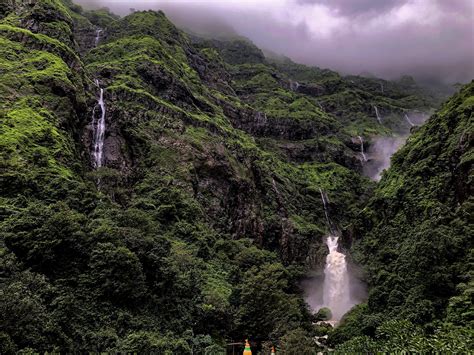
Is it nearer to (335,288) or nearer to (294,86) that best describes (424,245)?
(335,288)

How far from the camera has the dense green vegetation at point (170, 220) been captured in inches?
1224

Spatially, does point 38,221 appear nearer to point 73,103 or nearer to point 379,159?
point 73,103

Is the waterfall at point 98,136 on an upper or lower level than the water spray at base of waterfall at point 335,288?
upper

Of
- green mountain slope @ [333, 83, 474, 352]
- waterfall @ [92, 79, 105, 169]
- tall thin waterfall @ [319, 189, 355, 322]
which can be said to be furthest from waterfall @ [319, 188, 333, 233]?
waterfall @ [92, 79, 105, 169]

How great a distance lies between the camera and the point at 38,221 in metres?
32.1

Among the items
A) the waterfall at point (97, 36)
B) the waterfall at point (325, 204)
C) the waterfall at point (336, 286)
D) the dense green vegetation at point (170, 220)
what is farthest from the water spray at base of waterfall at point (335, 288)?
the waterfall at point (97, 36)

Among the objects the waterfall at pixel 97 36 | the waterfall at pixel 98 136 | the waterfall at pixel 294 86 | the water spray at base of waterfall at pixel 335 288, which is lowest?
the water spray at base of waterfall at pixel 335 288

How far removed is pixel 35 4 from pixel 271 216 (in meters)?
56.2

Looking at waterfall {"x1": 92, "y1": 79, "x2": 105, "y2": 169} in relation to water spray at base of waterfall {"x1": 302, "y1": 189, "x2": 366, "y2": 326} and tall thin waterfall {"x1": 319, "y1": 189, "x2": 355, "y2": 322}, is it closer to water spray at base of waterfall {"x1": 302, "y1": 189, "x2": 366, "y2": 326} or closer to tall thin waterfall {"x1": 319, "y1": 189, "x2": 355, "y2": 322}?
water spray at base of waterfall {"x1": 302, "y1": 189, "x2": 366, "y2": 326}

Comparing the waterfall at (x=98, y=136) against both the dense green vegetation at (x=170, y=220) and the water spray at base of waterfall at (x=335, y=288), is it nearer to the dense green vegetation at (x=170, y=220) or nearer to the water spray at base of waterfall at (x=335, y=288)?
the dense green vegetation at (x=170, y=220)

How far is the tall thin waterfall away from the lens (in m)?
73.9

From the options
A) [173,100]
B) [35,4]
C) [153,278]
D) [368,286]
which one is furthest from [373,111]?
[153,278]

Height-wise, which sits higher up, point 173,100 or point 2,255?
point 173,100

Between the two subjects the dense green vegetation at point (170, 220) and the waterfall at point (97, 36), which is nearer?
the dense green vegetation at point (170, 220)
